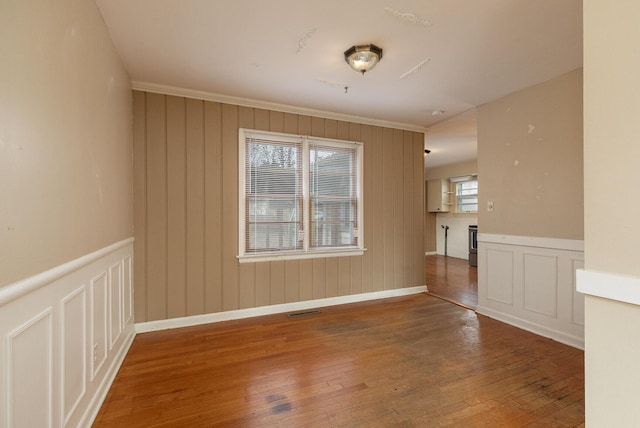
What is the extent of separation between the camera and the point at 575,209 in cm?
276

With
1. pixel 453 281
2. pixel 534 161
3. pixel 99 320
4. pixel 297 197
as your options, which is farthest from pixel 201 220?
pixel 453 281

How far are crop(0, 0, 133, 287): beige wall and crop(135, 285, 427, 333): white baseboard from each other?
4.63ft

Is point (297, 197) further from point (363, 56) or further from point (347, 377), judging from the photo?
point (347, 377)

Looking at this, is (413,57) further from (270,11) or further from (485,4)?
(270,11)

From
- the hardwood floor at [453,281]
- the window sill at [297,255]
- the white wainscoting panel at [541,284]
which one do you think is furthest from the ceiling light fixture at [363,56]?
the hardwood floor at [453,281]

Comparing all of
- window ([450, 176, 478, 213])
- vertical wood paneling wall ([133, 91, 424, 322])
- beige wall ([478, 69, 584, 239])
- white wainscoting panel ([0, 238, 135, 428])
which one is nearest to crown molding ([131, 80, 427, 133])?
vertical wood paneling wall ([133, 91, 424, 322])

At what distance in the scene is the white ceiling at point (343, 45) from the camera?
1.94 metres

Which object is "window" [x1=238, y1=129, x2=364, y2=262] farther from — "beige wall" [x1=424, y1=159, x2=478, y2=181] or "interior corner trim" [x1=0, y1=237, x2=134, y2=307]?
"beige wall" [x1=424, y1=159, x2=478, y2=181]

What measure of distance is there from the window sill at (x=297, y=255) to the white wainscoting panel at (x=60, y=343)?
4.69ft

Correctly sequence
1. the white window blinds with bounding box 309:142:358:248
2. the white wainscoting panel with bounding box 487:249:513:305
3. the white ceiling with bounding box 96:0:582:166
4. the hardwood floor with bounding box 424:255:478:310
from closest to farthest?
the white ceiling with bounding box 96:0:582:166, the white wainscoting panel with bounding box 487:249:513:305, the white window blinds with bounding box 309:142:358:248, the hardwood floor with bounding box 424:255:478:310

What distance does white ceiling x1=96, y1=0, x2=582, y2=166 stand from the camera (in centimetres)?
194

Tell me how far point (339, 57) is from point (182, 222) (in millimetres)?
2395

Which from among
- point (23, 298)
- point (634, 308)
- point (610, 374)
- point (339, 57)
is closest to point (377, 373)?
point (610, 374)

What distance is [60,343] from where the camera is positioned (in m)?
1.35
